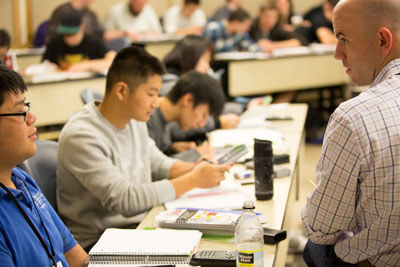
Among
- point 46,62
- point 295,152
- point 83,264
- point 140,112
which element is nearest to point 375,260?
point 83,264

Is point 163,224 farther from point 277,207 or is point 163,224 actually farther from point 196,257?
point 277,207

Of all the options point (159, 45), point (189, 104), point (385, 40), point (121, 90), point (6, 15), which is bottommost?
point (159, 45)

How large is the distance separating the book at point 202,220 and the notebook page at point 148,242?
0.04m

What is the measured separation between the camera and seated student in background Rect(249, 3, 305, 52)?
6.63 meters

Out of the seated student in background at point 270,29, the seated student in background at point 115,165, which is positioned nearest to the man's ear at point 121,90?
the seated student in background at point 115,165

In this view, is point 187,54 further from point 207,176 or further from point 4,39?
point 207,176

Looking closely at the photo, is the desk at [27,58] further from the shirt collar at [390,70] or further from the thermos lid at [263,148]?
the shirt collar at [390,70]

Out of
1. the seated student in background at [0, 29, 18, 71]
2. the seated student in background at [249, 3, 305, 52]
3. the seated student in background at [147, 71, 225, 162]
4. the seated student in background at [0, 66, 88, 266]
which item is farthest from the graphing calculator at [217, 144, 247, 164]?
the seated student in background at [249, 3, 305, 52]

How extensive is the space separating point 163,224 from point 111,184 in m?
0.32

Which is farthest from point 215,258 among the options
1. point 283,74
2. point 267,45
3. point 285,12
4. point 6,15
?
point 6,15

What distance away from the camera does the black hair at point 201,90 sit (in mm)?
2895

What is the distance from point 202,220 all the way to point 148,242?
0.21m

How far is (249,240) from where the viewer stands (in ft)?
4.89

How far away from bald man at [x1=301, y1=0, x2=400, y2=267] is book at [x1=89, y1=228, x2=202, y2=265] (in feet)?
1.19
